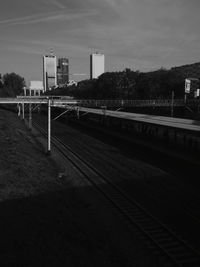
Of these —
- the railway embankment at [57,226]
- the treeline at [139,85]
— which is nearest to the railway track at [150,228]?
the railway embankment at [57,226]

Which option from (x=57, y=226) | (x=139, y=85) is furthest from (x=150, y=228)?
(x=139, y=85)

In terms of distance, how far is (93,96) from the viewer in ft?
543

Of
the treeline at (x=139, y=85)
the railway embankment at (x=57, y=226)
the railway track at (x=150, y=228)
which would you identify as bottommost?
the railway track at (x=150, y=228)

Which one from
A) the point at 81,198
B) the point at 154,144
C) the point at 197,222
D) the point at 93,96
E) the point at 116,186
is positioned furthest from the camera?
the point at 93,96

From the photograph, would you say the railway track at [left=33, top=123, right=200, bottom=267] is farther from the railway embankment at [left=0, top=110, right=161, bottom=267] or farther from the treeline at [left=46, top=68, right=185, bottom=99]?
the treeline at [left=46, top=68, right=185, bottom=99]

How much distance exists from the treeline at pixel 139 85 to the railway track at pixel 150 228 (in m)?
108

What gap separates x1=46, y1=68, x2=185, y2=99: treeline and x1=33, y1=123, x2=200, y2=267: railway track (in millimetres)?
107952

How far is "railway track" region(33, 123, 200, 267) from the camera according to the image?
12.7 m

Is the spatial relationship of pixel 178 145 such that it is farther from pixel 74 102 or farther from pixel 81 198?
pixel 74 102

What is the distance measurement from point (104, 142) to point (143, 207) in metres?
29.7

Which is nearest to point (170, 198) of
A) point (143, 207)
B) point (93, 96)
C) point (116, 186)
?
point (143, 207)

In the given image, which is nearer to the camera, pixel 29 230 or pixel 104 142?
pixel 29 230

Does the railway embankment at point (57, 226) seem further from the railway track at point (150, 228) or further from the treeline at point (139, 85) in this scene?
the treeline at point (139, 85)

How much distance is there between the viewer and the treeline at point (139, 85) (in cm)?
12850
